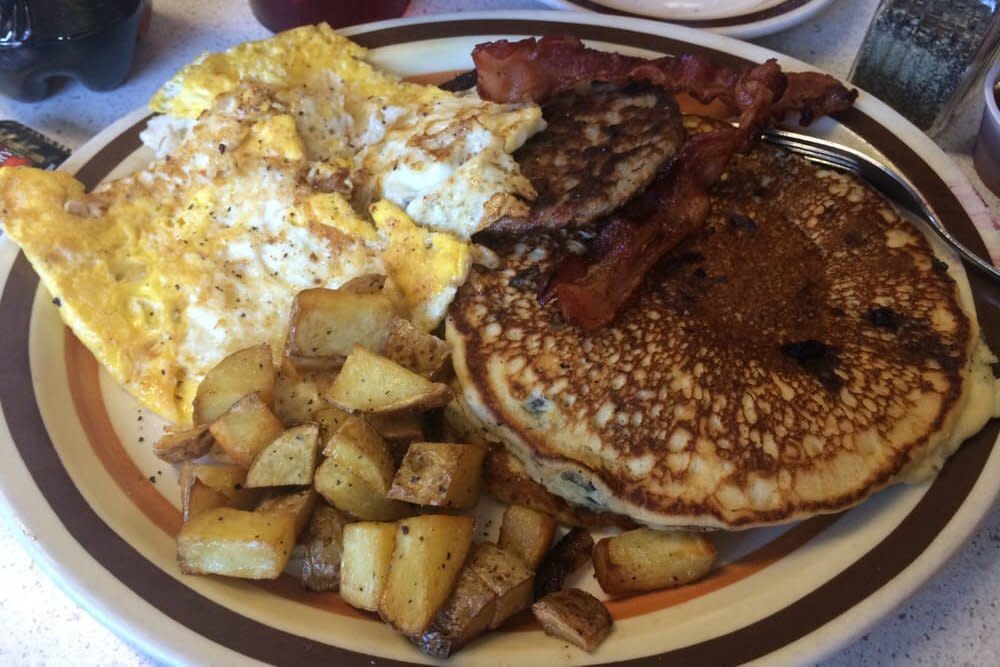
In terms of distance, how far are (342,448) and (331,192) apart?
2.13 feet

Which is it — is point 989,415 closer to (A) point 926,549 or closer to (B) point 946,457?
(B) point 946,457

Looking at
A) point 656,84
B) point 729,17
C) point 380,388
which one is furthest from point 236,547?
point 729,17

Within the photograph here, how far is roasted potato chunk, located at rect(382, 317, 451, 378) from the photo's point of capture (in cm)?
136

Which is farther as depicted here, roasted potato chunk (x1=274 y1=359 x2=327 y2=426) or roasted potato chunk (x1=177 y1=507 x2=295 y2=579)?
roasted potato chunk (x1=274 y1=359 x2=327 y2=426)

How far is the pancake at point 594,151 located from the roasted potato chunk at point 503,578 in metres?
0.64

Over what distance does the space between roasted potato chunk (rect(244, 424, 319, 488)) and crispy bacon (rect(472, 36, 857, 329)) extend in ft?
1.67

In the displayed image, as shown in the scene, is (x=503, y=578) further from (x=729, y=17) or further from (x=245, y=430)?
(x=729, y=17)

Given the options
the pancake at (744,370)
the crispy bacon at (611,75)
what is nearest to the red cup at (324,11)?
the crispy bacon at (611,75)

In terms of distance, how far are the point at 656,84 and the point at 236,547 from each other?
1.31 m

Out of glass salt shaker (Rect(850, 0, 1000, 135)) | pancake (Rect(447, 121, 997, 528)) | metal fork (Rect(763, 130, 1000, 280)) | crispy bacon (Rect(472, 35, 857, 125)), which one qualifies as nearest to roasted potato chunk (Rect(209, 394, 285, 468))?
pancake (Rect(447, 121, 997, 528))

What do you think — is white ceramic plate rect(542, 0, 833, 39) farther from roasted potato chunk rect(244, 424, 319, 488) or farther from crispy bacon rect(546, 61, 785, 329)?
roasted potato chunk rect(244, 424, 319, 488)

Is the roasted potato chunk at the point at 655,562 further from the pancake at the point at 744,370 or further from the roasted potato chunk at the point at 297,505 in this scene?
the roasted potato chunk at the point at 297,505

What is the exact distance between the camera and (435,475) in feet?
3.91

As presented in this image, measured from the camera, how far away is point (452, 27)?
6.85ft
